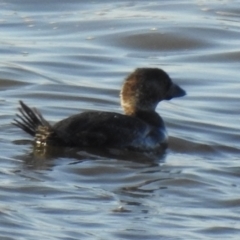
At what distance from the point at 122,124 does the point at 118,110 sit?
1.85m

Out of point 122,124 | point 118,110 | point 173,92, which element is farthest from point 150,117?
point 118,110

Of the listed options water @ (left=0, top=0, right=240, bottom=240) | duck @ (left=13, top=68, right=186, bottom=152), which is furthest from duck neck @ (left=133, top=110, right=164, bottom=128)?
water @ (left=0, top=0, right=240, bottom=240)

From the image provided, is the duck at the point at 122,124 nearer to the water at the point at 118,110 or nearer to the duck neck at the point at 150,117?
the duck neck at the point at 150,117

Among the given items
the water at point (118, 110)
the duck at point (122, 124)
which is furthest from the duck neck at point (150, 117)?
the water at point (118, 110)

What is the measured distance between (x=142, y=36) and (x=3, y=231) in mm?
8939

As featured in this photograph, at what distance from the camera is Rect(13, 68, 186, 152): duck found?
439 inches

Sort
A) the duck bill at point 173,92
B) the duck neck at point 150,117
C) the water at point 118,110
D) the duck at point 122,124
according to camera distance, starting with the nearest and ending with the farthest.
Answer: the water at point 118,110
the duck at point 122,124
the duck neck at point 150,117
the duck bill at point 173,92

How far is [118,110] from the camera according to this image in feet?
43.5

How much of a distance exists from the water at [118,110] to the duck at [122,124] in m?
0.14

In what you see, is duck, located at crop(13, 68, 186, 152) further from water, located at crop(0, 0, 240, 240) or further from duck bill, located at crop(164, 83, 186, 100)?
water, located at crop(0, 0, 240, 240)

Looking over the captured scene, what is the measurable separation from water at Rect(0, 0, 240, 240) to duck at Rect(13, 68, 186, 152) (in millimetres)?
137

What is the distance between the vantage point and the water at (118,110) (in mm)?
8914

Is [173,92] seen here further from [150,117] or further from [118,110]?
[118,110]

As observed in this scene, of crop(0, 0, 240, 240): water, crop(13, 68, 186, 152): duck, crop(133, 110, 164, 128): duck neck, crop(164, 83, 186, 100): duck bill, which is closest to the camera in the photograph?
crop(0, 0, 240, 240): water
